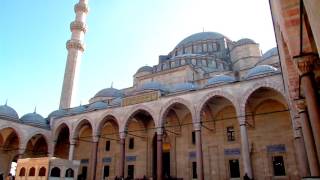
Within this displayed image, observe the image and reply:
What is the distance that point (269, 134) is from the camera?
40.7 feet

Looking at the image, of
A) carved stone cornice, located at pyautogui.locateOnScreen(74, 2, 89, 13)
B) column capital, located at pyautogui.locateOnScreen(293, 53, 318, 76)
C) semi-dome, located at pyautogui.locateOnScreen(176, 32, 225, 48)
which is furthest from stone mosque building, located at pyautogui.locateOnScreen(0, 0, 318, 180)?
column capital, located at pyautogui.locateOnScreen(293, 53, 318, 76)

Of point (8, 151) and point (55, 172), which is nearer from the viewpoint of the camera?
point (55, 172)

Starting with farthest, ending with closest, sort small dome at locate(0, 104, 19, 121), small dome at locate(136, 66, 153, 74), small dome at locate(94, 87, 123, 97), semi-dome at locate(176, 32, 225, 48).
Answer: semi-dome at locate(176, 32, 225, 48) → small dome at locate(136, 66, 153, 74) → small dome at locate(94, 87, 123, 97) → small dome at locate(0, 104, 19, 121)

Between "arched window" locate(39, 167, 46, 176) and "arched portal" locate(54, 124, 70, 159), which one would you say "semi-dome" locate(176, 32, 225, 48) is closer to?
"arched portal" locate(54, 124, 70, 159)

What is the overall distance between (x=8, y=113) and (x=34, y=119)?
1.61m

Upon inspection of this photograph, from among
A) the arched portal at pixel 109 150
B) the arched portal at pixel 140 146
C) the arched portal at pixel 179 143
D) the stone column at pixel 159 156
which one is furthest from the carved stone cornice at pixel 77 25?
the stone column at pixel 159 156

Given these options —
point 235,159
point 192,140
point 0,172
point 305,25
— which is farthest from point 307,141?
point 0,172

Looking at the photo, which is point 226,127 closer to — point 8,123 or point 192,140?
point 192,140

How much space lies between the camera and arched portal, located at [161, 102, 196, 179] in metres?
14.1

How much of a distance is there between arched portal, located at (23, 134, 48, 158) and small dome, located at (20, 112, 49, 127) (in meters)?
1.18

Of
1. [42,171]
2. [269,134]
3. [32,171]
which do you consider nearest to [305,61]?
[269,134]

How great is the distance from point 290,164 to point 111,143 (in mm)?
10014

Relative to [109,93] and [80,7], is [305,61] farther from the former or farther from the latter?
[80,7]

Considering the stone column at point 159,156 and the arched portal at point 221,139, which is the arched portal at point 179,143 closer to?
the arched portal at point 221,139
